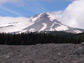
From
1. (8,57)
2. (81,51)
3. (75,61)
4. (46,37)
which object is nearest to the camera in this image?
(75,61)

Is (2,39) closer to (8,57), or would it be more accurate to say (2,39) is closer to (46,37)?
(46,37)

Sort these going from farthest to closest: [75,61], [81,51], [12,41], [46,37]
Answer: [46,37] → [12,41] → [81,51] → [75,61]

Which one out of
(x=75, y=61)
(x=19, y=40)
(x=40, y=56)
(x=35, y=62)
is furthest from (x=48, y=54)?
(x=19, y=40)

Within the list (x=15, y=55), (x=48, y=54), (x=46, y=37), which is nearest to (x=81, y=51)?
(x=48, y=54)

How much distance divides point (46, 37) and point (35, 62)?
78762mm

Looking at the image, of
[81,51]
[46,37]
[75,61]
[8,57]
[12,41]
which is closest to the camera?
[75,61]

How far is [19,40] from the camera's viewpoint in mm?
81750

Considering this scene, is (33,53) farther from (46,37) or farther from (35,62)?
(46,37)

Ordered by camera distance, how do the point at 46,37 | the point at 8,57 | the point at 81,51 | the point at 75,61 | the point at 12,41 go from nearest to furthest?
the point at 75,61, the point at 81,51, the point at 8,57, the point at 12,41, the point at 46,37

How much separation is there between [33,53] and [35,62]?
387 centimetres

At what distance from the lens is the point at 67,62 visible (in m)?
18.1

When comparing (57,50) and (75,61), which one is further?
(57,50)

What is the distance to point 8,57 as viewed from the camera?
72.4 feet

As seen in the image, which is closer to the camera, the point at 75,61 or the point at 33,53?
the point at 75,61
